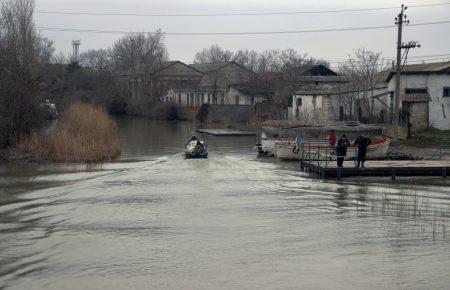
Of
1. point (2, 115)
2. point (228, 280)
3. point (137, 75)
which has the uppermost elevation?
point (137, 75)

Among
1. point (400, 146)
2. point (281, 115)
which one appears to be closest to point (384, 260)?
point (400, 146)

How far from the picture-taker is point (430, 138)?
4231 cm

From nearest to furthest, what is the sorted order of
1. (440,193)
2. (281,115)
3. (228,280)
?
(228,280) → (440,193) → (281,115)

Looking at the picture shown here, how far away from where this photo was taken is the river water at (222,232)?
13734mm

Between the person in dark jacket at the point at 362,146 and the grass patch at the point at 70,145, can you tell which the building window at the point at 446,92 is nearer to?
the person in dark jacket at the point at 362,146

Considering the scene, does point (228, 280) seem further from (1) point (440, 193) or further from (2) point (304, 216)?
(1) point (440, 193)

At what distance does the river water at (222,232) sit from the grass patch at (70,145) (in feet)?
22.2

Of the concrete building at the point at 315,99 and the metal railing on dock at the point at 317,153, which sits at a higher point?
the concrete building at the point at 315,99

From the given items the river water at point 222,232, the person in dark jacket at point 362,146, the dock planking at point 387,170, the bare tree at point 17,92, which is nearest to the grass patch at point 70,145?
the bare tree at point 17,92

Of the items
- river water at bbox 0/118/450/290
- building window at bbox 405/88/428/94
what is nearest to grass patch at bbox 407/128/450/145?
building window at bbox 405/88/428/94

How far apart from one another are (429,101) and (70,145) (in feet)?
84.4

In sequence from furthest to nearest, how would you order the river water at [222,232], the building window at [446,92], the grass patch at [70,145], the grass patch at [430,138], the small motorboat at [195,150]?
1. the building window at [446,92]
2. the grass patch at [430,138]
3. the small motorboat at [195,150]
4. the grass patch at [70,145]
5. the river water at [222,232]

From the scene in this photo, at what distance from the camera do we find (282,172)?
108 ft

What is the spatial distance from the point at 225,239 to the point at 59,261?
4563 millimetres
